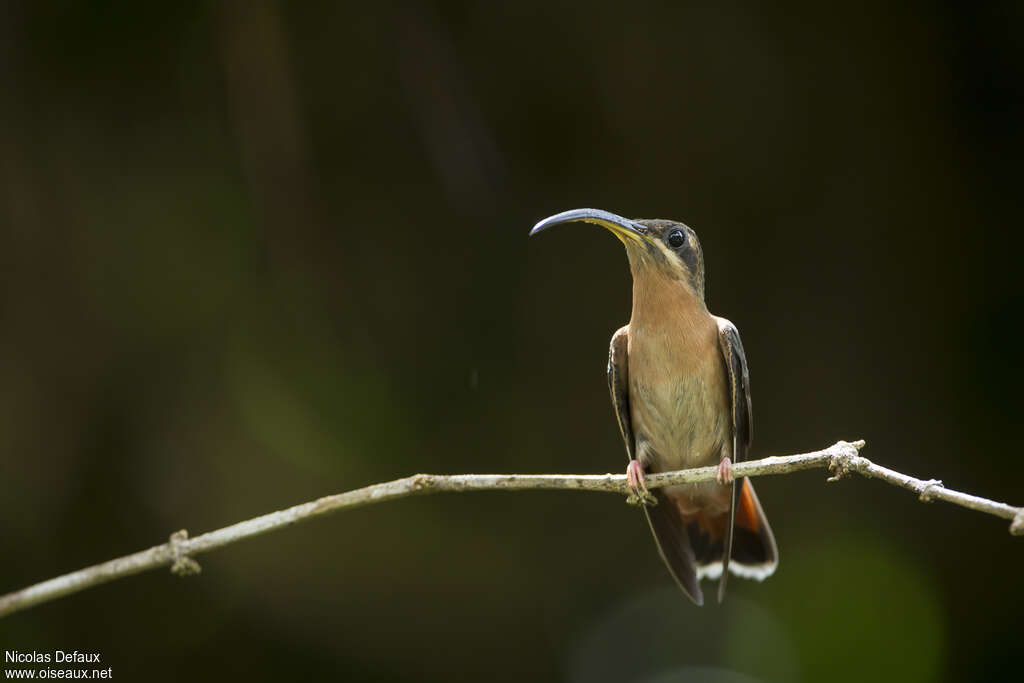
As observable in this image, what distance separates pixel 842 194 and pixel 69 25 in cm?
451

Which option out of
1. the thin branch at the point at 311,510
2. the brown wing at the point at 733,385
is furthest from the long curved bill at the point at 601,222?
the thin branch at the point at 311,510

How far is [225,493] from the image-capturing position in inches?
212

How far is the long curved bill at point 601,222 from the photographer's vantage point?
3719 mm

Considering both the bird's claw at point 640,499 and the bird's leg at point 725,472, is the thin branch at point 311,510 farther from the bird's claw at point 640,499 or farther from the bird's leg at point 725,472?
the bird's claw at point 640,499

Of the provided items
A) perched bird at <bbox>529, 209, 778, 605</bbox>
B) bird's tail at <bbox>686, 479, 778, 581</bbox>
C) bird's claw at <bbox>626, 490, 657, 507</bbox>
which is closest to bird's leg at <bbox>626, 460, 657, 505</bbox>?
bird's claw at <bbox>626, 490, 657, 507</bbox>

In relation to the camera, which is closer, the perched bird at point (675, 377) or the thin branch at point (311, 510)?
the thin branch at point (311, 510)

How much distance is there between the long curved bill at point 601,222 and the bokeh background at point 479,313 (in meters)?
1.81

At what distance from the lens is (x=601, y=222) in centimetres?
381

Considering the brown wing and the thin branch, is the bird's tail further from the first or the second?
the thin branch

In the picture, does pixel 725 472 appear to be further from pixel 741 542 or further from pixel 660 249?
pixel 741 542

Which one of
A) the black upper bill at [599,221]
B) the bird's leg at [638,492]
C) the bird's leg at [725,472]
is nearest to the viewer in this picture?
the bird's leg at [725,472]

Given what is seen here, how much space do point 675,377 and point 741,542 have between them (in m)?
1.12

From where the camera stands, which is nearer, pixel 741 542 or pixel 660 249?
pixel 660 249

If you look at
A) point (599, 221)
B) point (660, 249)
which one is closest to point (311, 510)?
point (599, 221)
